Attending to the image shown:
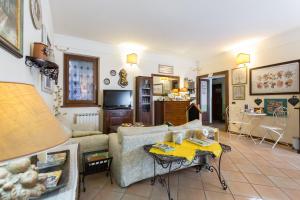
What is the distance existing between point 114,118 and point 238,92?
392 centimetres

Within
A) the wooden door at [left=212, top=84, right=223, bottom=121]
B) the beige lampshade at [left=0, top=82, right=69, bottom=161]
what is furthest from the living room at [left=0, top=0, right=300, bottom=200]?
the wooden door at [left=212, top=84, right=223, bottom=121]

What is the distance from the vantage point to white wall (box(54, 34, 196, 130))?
4.45 m

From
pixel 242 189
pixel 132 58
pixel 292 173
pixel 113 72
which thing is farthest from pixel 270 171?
pixel 113 72

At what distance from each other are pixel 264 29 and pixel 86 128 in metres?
5.12

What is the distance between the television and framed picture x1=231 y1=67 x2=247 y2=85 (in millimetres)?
3367

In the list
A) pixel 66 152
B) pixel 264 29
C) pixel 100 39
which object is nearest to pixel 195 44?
pixel 264 29

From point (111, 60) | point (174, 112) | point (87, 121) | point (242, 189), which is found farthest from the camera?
point (174, 112)

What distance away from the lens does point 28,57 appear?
1.57 meters

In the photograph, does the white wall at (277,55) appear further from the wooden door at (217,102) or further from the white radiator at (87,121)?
the white radiator at (87,121)

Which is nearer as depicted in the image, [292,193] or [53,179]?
[53,179]

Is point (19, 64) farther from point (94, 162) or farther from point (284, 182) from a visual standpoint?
point (284, 182)

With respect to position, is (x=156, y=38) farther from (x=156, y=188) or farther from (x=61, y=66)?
(x=156, y=188)

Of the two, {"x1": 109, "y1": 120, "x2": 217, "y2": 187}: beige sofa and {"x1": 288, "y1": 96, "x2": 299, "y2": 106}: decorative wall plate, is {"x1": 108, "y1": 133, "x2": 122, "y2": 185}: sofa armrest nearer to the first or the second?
{"x1": 109, "y1": 120, "x2": 217, "y2": 187}: beige sofa

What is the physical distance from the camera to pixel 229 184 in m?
2.32
